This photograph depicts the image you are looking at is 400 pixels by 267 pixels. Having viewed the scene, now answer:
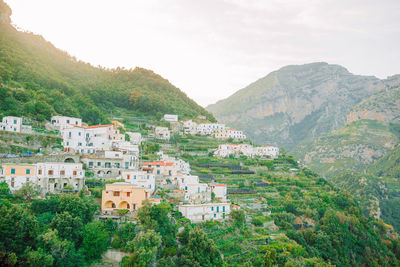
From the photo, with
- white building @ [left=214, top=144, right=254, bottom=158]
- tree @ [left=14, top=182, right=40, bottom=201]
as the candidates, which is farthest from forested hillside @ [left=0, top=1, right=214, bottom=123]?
white building @ [left=214, top=144, right=254, bottom=158]

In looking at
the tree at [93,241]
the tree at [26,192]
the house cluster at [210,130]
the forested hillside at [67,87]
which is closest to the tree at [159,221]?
the tree at [93,241]

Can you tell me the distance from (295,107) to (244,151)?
5362 inches

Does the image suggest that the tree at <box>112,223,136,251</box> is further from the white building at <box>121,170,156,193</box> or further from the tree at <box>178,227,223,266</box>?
the white building at <box>121,170,156,193</box>

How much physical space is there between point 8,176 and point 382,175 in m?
103

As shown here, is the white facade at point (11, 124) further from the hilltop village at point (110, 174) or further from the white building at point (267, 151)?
the white building at point (267, 151)

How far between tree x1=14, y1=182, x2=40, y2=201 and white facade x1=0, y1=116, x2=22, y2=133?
1057 centimetres

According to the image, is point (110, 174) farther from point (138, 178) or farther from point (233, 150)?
point (233, 150)

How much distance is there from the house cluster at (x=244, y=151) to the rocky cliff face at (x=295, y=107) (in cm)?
9357

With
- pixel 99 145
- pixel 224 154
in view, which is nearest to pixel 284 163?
pixel 224 154

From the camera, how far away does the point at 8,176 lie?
26984 mm

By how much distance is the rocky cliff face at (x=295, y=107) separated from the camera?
169875 mm

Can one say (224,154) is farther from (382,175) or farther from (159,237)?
(382,175)

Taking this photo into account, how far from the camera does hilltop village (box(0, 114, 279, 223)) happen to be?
28.5 meters

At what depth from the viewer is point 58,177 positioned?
29.4 meters
